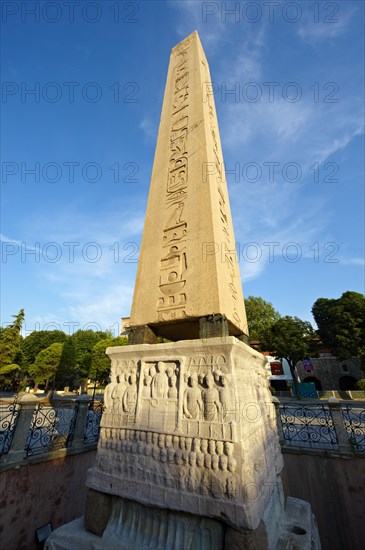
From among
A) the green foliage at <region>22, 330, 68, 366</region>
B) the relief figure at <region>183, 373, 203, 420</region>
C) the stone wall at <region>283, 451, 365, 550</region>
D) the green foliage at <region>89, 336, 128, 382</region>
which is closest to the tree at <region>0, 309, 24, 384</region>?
the green foliage at <region>89, 336, 128, 382</region>

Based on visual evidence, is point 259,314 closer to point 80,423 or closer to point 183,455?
point 80,423

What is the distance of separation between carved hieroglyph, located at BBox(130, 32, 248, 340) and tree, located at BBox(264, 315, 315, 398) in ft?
72.4

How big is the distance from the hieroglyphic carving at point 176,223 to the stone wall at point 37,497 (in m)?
4.28

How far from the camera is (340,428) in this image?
5.59 metres

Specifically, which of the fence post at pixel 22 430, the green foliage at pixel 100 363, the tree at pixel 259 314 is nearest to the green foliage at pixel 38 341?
the green foliage at pixel 100 363

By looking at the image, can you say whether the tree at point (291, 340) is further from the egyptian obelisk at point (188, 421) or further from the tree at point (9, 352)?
Answer: the tree at point (9, 352)

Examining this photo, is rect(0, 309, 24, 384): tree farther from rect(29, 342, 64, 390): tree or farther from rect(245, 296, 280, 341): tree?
rect(245, 296, 280, 341): tree

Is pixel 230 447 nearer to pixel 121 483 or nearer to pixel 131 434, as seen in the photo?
pixel 131 434

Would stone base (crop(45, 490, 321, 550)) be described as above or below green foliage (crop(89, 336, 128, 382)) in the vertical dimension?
below

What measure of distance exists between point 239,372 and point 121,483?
1779mm

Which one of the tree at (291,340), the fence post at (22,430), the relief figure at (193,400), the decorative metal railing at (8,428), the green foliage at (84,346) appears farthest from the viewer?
the green foliage at (84,346)

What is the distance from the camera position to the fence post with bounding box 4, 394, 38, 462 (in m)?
4.62

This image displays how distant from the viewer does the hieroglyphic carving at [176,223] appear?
3471 millimetres

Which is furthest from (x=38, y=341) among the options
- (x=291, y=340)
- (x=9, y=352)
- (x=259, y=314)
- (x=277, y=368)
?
(x=291, y=340)
